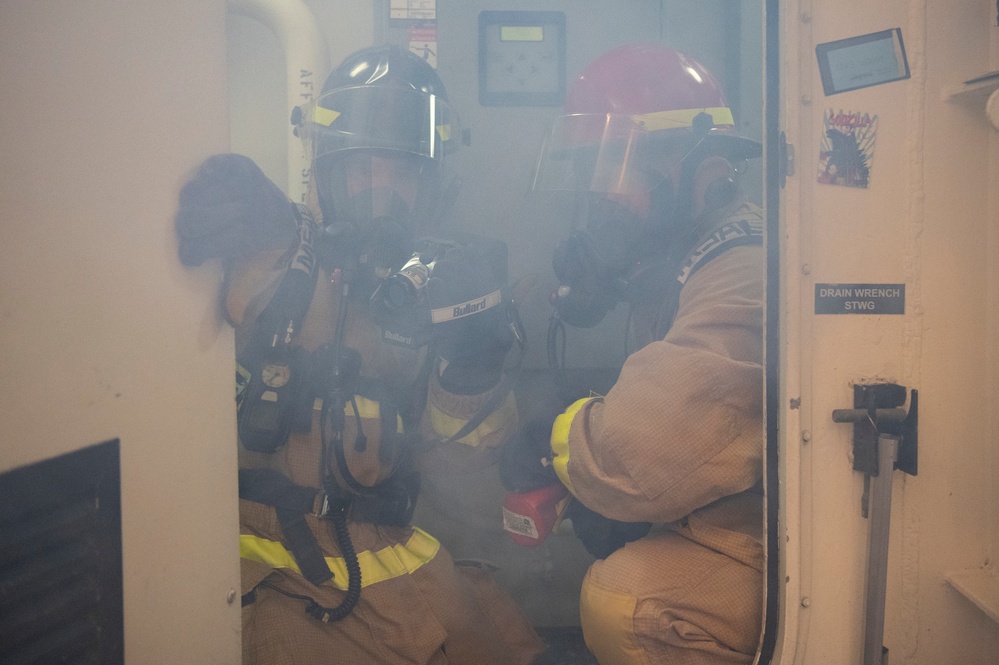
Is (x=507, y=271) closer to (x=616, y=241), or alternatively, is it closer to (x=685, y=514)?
(x=616, y=241)

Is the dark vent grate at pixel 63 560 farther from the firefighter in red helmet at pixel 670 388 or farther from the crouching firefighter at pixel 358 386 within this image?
the firefighter in red helmet at pixel 670 388

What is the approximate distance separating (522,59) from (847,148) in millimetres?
1381

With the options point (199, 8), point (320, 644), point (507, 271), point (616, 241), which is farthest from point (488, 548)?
point (199, 8)

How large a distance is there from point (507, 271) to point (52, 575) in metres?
1.65

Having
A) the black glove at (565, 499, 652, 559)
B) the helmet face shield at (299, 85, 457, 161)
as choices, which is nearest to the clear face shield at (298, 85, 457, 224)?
the helmet face shield at (299, 85, 457, 161)

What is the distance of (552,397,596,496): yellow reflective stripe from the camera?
150 centimetres

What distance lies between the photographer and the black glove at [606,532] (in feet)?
5.37

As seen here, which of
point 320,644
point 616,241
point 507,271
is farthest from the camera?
point 507,271

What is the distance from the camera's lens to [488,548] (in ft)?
7.61

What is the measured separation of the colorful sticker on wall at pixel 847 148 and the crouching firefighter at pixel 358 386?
2.87ft

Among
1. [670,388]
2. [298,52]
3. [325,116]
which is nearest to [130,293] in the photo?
[670,388]

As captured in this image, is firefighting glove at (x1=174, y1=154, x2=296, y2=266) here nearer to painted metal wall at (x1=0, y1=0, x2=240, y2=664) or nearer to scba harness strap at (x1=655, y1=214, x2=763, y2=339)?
painted metal wall at (x1=0, y1=0, x2=240, y2=664)

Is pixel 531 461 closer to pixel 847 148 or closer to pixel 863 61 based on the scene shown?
pixel 847 148

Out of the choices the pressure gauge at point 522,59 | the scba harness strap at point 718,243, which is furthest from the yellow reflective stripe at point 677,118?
the pressure gauge at point 522,59
